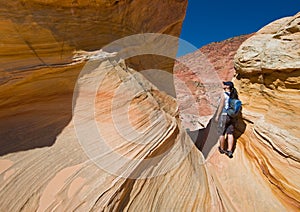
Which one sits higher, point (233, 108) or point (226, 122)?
point (233, 108)

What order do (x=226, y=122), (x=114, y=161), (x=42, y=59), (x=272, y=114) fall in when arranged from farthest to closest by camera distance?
(x=226, y=122) < (x=272, y=114) < (x=42, y=59) < (x=114, y=161)

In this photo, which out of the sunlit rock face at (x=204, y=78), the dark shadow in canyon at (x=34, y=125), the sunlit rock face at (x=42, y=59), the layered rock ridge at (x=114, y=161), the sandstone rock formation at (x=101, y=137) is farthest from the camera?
the sunlit rock face at (x=204, y=78)

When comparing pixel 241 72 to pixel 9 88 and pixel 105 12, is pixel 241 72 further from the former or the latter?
pixel 9 88

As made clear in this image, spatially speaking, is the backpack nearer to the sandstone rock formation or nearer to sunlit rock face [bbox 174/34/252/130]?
the sandstone rock formation

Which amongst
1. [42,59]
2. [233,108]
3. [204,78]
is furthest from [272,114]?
[204,78]

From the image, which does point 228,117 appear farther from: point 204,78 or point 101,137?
point 204,78

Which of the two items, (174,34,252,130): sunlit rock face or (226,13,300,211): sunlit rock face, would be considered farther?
(174,34,252,130): sunlit rock face

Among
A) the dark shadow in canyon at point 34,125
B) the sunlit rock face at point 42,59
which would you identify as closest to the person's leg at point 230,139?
the sunlit rock face at point 42,59

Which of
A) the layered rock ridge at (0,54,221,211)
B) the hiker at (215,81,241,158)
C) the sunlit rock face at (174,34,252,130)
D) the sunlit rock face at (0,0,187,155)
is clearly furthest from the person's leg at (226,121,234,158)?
the sunlit rock face at (174,34,252,130)

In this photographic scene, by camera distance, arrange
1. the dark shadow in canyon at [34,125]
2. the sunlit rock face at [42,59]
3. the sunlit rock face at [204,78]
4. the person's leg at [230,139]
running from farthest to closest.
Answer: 1. the sunlit rock face at [204,78]
2. the person's leg at [230,139]
3. the sunlit rock face at [42,59]
4. the dark shadow in canyon at [34,125]

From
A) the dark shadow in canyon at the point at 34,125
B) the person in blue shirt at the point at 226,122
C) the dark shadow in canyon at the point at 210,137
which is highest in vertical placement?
the dark shadow in canyon at the point at 34,125

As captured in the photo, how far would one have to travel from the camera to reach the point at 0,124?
230cm

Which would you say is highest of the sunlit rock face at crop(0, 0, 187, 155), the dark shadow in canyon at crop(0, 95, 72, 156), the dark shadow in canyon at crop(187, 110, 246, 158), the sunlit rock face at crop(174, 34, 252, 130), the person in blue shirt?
the sunlit rock face at crop(0, 0, 187, 155)

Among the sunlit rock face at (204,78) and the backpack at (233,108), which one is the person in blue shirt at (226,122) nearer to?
the backpack at (233,108)
